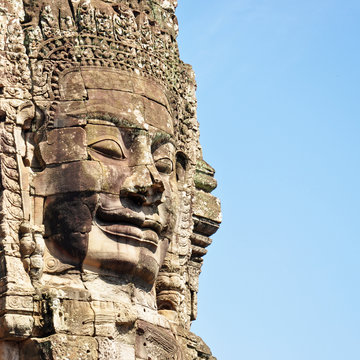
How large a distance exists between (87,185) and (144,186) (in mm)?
767

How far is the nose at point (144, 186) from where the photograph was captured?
19.4 meters

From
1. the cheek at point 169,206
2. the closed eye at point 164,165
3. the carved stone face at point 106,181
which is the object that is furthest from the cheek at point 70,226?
the closed eye at point 164,165

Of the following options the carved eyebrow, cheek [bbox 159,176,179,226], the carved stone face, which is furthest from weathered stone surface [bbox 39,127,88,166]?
cheek [bbox 159,176,179,226]

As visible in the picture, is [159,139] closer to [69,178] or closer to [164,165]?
[164,165]

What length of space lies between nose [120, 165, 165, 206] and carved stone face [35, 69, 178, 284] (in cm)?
1

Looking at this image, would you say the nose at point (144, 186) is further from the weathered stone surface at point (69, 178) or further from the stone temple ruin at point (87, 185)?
the weathered stone surface at point (69, 178)

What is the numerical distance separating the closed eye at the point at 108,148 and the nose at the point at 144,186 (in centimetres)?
28

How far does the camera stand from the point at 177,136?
21.0 metres

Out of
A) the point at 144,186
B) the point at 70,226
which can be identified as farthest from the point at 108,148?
the point at 70,226

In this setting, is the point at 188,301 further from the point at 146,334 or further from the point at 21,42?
the point at 21,42

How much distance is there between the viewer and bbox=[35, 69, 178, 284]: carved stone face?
19141mm

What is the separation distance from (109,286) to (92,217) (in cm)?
91

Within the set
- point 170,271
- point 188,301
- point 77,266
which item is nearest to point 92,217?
point 77,266

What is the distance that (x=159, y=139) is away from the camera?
66.2 ft
